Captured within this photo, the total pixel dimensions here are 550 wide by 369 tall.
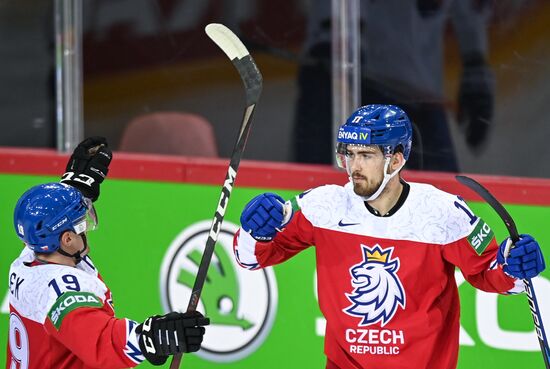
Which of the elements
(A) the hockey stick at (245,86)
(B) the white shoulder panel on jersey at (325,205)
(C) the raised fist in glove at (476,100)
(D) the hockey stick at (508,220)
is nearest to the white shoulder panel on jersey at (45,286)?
(A) the hockey stick at (245,86)

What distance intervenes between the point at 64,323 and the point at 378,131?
3.63 feet

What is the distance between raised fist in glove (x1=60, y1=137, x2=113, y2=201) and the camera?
13.9 feet

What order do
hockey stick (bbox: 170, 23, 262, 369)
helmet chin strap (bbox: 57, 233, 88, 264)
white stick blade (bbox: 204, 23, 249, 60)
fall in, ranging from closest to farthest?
helmet chin strap (bbox: 57, 233, 88, 264) → hockey stick (bbox: 170, 23, 262, 369) → white stick blade (bbox: 204, 23, 249, 60)

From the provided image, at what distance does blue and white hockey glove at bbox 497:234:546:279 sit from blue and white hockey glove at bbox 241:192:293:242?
67cm

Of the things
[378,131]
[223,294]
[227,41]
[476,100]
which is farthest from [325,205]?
[223,294]

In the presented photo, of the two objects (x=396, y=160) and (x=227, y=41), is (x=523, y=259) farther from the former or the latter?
(x=227, y=41)

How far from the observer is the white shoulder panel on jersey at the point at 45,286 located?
355cm

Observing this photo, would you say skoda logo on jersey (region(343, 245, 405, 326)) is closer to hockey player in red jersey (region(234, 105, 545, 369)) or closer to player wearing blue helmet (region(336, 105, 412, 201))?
hockey player in red jersey (region(234, 105, 545, 369))

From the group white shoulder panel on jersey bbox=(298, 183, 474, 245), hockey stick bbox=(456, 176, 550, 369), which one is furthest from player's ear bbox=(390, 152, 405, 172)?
hockey stick bbox=(456, 176, 550, 369)

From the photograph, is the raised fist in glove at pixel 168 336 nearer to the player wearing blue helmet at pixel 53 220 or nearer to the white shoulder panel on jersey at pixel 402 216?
the player wearing blue helmet at pixel 53 220

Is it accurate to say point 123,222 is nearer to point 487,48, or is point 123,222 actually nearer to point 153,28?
point 153,28

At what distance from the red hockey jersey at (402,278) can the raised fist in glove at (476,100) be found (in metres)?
1.00

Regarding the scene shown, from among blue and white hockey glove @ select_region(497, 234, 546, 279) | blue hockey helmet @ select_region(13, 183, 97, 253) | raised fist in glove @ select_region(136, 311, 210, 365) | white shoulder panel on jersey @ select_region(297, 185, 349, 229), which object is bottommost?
raised fist in glove @ select_region(136, 311, 210, 365)

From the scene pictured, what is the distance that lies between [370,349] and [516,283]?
0.47m
